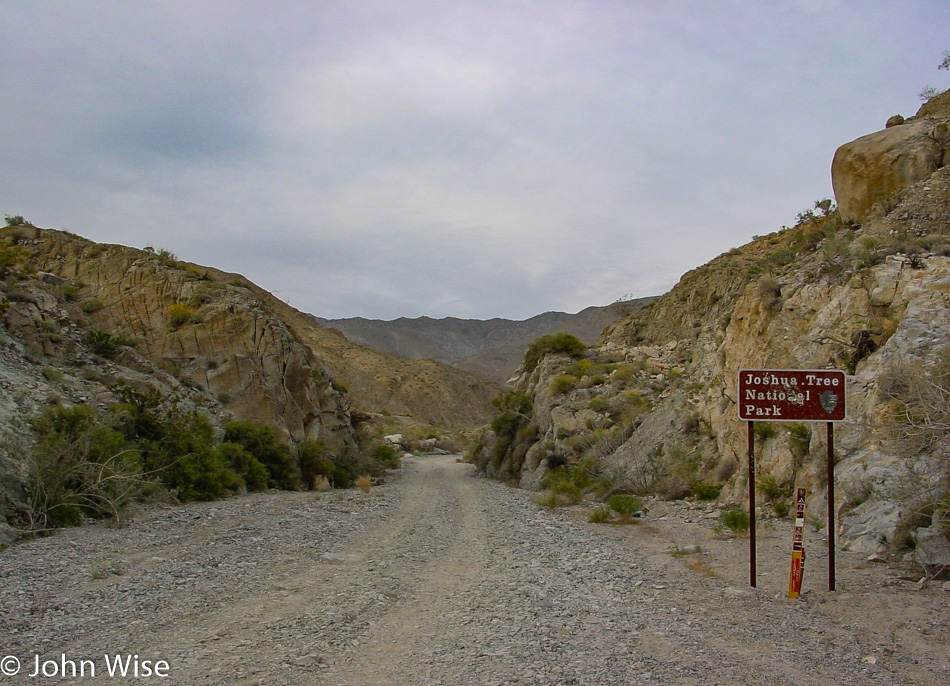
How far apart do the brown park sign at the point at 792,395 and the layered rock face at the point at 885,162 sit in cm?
1347

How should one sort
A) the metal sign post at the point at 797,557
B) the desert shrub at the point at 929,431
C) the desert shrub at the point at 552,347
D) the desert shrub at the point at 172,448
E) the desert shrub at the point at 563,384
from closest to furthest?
the metal sign post at the point at 797,557 < the desert shrub at the point at 929,431 < the desert shrub at the point at 172,448 < the desert shrub at the point at 563,384 < the desert shrub at the point at 552,347

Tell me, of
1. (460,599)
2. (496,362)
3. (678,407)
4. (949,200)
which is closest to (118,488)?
(460,599)

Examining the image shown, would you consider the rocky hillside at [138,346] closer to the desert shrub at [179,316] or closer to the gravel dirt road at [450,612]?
the desert shrub at [179,316]

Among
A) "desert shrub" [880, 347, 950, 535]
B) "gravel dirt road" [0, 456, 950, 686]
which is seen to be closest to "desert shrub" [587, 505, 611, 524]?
"gravel dirt road" [0, 456, 950, 686]

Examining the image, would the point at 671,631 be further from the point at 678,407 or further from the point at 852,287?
the point at 678,407

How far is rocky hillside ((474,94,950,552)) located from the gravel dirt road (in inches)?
58.5

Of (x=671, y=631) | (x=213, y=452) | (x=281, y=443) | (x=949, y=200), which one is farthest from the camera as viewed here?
(x=281, y=443)

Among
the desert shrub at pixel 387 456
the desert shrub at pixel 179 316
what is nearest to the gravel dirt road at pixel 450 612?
the desert shrub at pixel 179 316

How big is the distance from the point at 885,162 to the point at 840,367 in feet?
33.7

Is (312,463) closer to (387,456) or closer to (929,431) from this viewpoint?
(387,456)

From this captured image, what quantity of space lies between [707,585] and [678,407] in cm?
1292

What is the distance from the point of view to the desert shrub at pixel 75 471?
11.6 meters

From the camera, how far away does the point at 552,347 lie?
37.8 meters

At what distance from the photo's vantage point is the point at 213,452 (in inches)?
751
